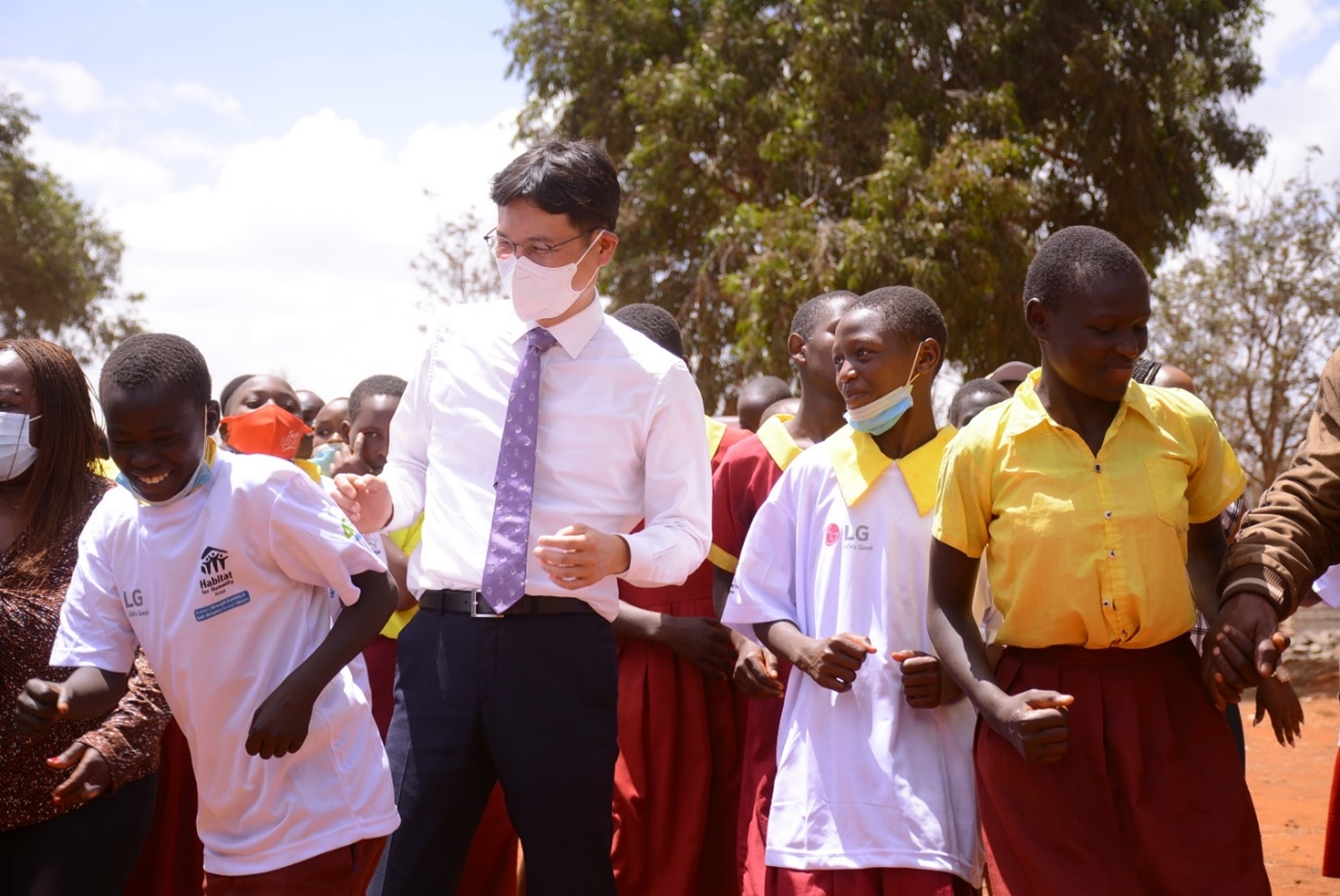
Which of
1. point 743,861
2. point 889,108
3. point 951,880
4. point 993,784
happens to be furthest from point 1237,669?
point 889,108

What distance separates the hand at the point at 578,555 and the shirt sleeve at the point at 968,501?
86cm

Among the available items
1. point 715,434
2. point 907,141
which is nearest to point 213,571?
point 715,434

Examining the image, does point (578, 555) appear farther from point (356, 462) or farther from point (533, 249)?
point (356, 462)

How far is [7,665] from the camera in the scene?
138 inches

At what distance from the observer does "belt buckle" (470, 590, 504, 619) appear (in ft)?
10.4

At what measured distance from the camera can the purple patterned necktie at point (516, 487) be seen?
10.2 feet

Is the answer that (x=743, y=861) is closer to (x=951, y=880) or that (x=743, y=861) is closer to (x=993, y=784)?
(x=951, y=880)

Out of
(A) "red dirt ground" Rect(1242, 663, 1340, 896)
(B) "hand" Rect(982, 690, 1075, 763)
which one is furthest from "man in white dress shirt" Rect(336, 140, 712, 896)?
(A) "red dirt ground" Rect(1242, 663, 1340, 896)

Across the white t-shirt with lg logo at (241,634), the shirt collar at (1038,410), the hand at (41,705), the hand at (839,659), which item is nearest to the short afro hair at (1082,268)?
the shirt collar at (1038,410)

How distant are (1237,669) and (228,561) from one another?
2.28 meters

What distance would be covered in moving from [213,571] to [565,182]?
1258mm

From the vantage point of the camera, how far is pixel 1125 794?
3.10m

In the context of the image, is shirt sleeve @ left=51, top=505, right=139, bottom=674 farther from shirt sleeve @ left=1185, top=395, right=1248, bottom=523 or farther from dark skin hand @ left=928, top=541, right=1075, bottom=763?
shirt sleeve @ left=1185, top=395, right=1248, bottom=523

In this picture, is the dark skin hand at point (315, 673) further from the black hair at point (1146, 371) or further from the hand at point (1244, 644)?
the black hair at point (1146, 371)
